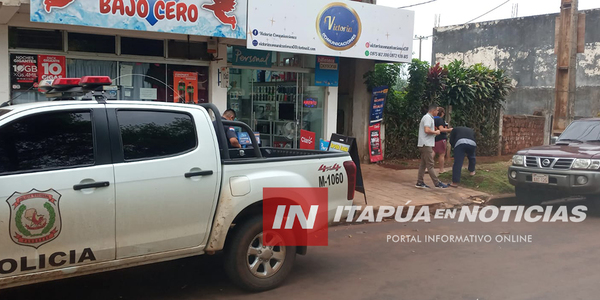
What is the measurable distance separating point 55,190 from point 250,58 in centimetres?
829

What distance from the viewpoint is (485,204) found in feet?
33.2

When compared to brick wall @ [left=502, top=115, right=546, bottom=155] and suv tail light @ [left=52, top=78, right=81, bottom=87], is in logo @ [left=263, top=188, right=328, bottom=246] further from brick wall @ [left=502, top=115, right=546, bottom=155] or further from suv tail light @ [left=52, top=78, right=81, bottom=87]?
brick wall @ [left=502, top=115, right=546, bottom=155]

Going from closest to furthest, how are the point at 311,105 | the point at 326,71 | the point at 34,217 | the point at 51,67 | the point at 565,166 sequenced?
the point at 34,217
the point at 565,166
the point at 51,67
the point at 326,71
the point at 311,105

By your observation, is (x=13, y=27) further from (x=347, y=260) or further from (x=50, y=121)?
(x=347, y=260)

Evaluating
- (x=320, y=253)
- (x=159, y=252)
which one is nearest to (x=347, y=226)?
(x=320, y=253)

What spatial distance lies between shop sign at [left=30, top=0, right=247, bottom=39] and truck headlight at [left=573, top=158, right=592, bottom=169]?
6.31 metres

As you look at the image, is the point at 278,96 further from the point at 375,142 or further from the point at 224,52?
A: the point at 375,142

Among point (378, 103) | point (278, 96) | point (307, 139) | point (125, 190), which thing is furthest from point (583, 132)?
point (125, 190)

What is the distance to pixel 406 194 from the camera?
10188 millimetres

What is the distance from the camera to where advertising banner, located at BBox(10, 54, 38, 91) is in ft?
30.1

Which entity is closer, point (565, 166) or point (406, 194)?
point (565, 166)

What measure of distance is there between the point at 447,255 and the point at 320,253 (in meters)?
1.56

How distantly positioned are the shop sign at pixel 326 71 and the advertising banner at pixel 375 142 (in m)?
1.76

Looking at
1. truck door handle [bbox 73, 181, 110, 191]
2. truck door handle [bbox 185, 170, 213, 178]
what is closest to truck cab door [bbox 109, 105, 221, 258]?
truck door handle [bbox 185, 170, 213, 178]
